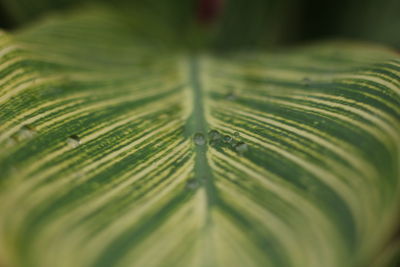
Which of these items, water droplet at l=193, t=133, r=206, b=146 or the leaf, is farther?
water droplet at l=193, t=133, r=206, b=146

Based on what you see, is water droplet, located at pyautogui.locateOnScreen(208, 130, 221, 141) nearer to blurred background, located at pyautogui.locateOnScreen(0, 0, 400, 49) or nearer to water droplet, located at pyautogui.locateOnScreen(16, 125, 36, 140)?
water droplet, located at pyautogui.locateOnScreen(16, 125, 36, 140)

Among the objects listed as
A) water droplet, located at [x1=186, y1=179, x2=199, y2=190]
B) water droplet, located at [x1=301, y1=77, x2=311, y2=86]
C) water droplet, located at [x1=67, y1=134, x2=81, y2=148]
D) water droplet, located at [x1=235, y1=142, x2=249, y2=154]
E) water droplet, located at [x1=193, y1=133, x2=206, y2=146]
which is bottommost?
water droplet, located at [x1=186, y1=179, x2=199, y2=190]

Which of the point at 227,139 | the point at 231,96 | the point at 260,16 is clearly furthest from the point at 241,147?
the point at 260,16

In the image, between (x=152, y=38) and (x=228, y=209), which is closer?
(x=228, y=209)

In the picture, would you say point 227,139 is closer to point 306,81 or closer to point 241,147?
point 241,147

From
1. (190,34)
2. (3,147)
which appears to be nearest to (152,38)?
(190,34)

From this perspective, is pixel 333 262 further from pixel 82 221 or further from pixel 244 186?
pixel 82 221

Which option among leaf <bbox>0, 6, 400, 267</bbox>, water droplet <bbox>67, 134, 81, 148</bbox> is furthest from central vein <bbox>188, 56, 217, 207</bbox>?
water droplet <bbox>67, 134, 81, 148</bbox>

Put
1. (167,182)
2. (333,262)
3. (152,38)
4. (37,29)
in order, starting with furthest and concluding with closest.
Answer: (152,38) → (37,29) → (167,182) → (333,262)
